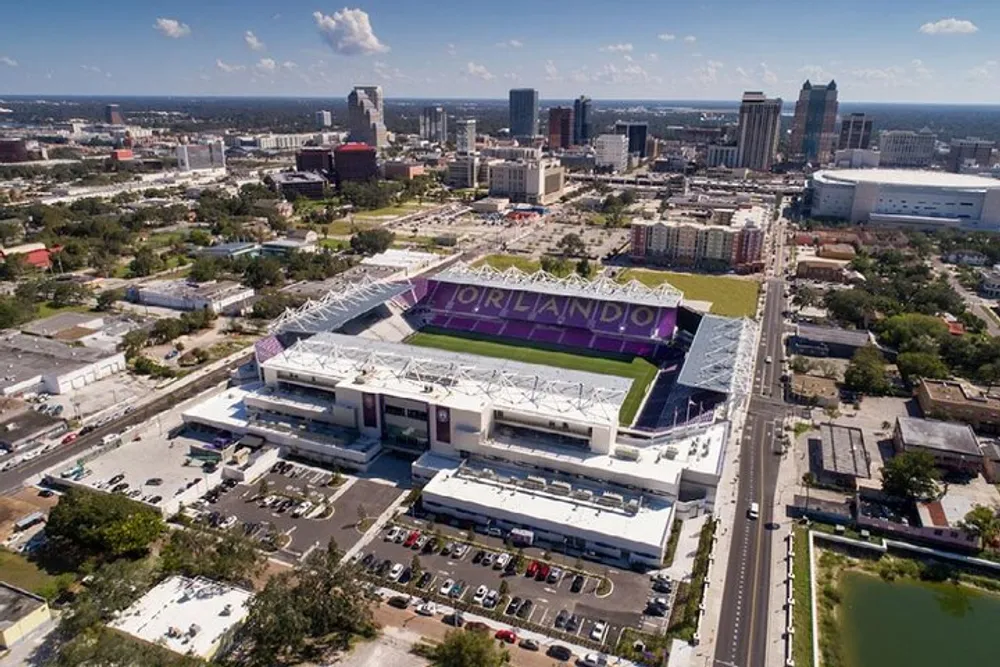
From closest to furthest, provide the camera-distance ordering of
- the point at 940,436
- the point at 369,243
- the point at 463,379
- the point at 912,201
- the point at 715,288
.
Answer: the point at 940,436 → the point at 463,379 → the point at 715,288 → the point at 369,243 → the point at 912,201

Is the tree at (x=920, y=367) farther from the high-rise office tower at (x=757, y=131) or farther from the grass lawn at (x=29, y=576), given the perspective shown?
the high-rise office tower at (x=757, y=131)

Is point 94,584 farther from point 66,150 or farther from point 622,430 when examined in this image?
point 66,150

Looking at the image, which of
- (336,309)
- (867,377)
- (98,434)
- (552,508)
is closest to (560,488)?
(552,508)

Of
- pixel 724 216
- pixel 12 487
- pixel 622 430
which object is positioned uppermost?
pixel 724 216

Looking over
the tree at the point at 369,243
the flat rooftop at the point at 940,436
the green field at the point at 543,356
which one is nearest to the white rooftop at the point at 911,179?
the tree at the point at 369,243

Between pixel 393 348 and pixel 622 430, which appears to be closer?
pixel 622 430

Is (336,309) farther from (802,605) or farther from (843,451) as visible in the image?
(802,605)

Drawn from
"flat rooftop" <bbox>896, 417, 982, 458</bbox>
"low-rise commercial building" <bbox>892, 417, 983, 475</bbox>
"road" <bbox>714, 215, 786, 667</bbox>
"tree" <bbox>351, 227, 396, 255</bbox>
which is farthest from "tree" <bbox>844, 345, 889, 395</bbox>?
"tree" <bbox>351, 227, 396, 255</bbox>

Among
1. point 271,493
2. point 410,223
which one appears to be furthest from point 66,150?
point 271,493
